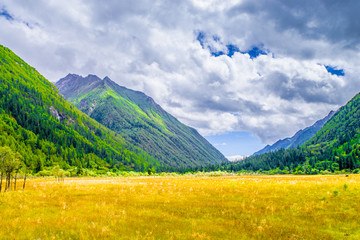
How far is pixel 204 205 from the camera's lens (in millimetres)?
18828

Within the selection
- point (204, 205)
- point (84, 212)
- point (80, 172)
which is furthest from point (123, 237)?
point (80, 172)

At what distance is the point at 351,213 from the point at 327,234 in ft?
15.5

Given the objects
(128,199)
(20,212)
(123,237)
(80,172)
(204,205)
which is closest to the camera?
(123,237)

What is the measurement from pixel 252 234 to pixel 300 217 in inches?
207

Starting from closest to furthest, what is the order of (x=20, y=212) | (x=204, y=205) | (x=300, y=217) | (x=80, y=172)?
(x=300, y=217)
(x=20, y=212)
(x=204, y=205)
(x=80, y=172)

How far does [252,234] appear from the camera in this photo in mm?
12523

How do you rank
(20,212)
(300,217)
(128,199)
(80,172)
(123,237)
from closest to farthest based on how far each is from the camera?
(123,237)
(300,217)
(20,212)
(128,199)
(80,172)

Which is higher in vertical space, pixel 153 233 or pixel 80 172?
pixel 153 233

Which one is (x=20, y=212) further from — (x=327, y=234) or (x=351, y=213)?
(x=351, y=213)

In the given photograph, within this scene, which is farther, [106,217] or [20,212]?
[20,212]

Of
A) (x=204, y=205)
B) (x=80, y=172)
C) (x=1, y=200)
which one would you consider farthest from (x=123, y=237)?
(x=80, y=172)

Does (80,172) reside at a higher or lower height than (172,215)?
lower

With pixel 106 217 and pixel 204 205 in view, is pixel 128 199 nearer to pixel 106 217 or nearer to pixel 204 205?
pixel 106 217

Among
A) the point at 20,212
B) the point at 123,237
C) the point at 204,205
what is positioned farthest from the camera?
the point at 204,205
